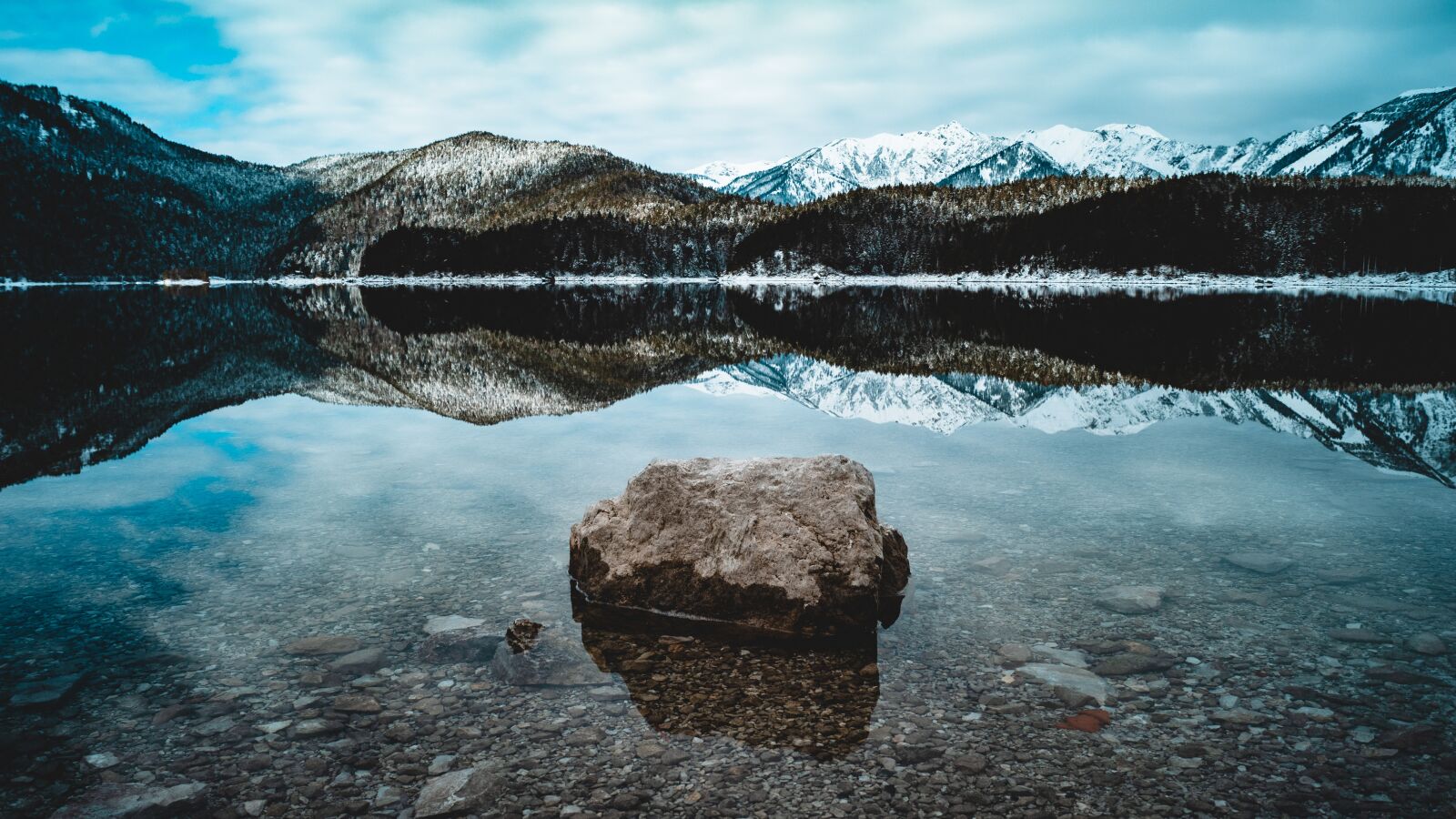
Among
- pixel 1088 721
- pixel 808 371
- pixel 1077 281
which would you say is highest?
pixel 1077 281

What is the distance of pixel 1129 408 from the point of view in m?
17.5

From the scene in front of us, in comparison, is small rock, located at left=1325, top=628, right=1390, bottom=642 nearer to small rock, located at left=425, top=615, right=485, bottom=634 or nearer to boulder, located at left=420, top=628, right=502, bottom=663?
boulder, located at left=420, top=628, right=502, bottom=663

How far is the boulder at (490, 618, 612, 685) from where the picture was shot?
612 cm

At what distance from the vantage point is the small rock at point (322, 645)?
647cm

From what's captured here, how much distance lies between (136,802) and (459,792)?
1.69 m

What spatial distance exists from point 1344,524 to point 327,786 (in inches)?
401

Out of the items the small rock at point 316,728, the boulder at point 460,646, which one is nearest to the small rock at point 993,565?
the boulder at point 460,646

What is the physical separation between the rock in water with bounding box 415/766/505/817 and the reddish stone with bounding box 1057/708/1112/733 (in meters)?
3.40

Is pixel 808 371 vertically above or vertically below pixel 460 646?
above

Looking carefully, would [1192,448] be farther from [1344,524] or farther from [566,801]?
[566,801]

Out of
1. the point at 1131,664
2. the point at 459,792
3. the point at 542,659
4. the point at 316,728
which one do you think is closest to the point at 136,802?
the point at 316,728

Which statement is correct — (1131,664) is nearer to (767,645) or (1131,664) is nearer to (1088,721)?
(1088,721)

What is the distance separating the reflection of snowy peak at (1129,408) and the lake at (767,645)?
5.9 inches

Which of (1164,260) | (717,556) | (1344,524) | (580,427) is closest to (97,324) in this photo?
(580,427)
